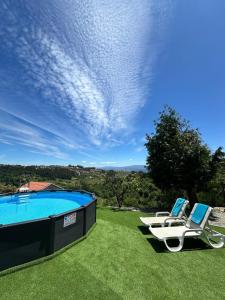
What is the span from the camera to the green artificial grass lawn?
385 cm

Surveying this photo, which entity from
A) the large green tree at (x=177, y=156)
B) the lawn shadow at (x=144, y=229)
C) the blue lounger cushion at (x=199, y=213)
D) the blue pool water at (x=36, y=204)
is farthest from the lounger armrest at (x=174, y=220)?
the blue pool water at (x=36, y=204)

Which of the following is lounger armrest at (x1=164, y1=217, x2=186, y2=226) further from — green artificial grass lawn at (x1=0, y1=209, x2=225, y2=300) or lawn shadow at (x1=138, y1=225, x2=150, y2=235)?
green artificial grass lawn at (x1=0, y1=209, x2=225, y2=300)

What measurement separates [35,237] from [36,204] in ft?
37.8

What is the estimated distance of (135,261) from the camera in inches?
206

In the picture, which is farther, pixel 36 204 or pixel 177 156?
pixel 36 204

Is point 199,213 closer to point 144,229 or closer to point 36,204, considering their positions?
point 144,229

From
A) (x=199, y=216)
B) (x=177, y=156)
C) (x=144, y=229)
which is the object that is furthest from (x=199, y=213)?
(x=177, y=156)

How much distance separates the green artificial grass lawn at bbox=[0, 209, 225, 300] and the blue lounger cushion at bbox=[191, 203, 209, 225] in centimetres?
74

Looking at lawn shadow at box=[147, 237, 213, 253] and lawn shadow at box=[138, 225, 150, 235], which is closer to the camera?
lawn shadow at box=[147, 237, 213, 253]

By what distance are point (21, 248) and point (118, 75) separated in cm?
1193

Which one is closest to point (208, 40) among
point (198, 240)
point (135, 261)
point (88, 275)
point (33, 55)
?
point (33, 55)

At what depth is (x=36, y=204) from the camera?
51.2 ft

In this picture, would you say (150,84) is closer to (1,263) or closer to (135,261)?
(135,261)

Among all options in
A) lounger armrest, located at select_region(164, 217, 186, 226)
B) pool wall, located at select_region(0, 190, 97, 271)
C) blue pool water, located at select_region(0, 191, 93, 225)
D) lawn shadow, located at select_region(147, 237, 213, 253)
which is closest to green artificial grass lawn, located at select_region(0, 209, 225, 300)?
lawn shadow, located at select_region(147, 237, 213, 253)
